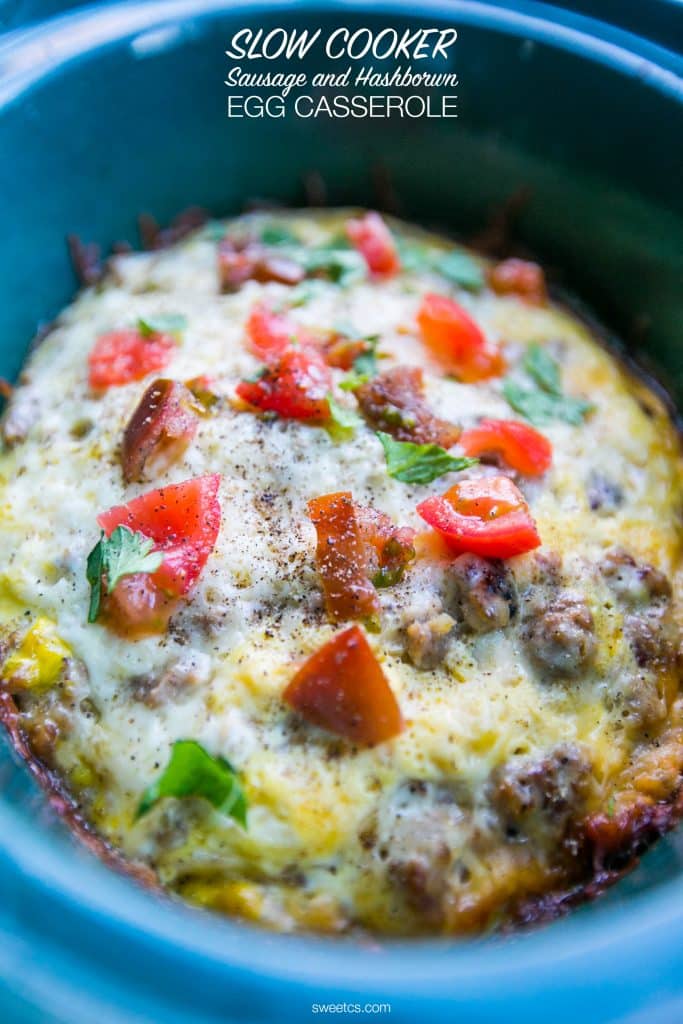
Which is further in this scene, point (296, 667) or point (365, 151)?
point (365, 151)

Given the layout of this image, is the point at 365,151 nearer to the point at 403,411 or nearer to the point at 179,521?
the point at 403,411

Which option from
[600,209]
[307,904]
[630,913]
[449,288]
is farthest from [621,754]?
[600,209]

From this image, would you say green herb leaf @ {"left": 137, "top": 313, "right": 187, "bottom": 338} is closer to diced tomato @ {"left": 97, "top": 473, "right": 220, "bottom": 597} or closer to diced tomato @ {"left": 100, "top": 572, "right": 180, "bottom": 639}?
diced tomato @ {"left": 97, "top": 473, "right": 220, "bottom": 597}

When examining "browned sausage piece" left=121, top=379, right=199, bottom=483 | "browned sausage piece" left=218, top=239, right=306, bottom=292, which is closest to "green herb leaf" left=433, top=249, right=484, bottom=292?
"browned sausage piece" left=218, top=239, right=306, bottom=292

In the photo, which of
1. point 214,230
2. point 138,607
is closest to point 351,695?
point 138,607

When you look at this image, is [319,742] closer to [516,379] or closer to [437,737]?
[437,737]
